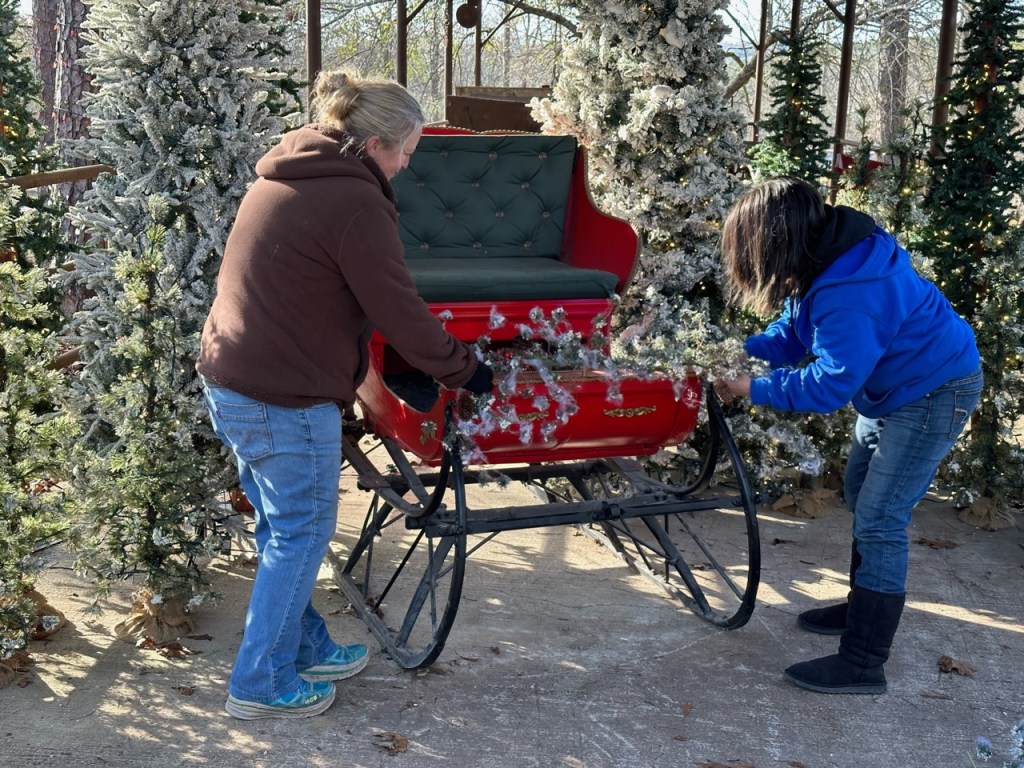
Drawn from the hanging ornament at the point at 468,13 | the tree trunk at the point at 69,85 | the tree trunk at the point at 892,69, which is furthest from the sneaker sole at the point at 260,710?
the tree trunk at the point at 892,69

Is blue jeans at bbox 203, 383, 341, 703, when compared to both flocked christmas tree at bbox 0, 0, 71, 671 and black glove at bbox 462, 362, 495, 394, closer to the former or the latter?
black glove at bbox 462, 362, 495, 394

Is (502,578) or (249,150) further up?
(249,150)

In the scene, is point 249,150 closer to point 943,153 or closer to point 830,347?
point 830,347

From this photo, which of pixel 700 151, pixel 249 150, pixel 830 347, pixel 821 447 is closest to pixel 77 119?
pixel 249 150

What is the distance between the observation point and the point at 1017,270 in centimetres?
525

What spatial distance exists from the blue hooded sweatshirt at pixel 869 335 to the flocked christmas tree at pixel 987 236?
1.99m

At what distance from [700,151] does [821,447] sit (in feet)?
5.33

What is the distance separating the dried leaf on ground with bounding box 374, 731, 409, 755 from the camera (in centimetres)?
321

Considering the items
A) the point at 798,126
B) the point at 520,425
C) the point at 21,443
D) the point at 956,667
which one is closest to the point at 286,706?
the point at 520,425

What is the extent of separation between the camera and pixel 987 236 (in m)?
5.43

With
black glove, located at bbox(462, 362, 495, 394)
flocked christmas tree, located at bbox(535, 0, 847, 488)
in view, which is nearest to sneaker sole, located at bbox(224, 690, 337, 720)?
black glove, located at bbox(462, 362, 495, 394)

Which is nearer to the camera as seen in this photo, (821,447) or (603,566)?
(603,566)

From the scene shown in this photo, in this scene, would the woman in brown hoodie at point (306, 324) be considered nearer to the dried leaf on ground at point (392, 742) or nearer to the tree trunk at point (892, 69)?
the dried leaf on ground at point (392, 742)

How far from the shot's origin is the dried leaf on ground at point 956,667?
377cm
